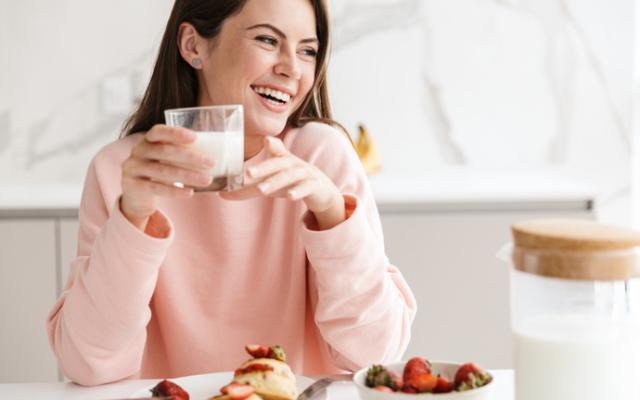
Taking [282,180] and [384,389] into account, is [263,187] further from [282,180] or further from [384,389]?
[384,389]

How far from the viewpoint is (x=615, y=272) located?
837 millimetres

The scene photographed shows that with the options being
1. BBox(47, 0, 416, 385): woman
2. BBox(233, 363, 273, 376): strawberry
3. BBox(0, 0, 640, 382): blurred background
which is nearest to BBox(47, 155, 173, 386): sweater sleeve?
BBox(47, 0, 416, 385): woman

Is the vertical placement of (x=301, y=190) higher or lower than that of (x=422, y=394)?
higher

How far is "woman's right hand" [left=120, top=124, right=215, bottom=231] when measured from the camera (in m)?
1.08

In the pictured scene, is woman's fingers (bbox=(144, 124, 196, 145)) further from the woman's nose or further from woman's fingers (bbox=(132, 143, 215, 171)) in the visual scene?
the woman's nose

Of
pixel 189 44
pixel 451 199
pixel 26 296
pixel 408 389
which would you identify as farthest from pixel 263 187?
pixel 26 296

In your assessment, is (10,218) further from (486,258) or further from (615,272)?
(615,272)

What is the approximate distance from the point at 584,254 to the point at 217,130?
45 centimetres

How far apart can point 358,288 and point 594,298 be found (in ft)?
1.69

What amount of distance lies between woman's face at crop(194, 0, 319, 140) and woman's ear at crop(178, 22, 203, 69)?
0.09 metres

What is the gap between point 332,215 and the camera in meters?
1.28

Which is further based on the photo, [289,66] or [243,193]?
[289,66]

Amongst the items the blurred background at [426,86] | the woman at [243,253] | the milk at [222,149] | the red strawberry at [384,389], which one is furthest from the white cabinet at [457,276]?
the red strawberry at [384,389]

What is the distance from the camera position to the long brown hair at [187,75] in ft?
5.18
